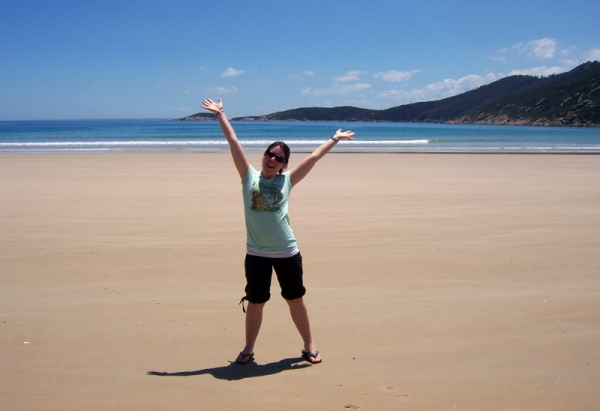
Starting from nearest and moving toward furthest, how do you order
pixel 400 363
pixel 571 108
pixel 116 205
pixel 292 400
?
pixel 292 400
pixel 400 363
pixel 116 205
pixel 571 108

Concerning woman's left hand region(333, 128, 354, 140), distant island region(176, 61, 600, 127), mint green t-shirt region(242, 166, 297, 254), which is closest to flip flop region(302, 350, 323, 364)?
mint green t-shirt region(242, 166, 297, 254)

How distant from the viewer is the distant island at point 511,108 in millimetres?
93750

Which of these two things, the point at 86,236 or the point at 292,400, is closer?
the point at 292,400

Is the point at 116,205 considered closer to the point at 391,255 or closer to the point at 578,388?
the point at 391,255

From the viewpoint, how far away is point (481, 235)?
→ 24.1ft

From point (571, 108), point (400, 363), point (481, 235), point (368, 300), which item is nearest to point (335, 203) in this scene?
point (481, 235)

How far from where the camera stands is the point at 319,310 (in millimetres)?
4566

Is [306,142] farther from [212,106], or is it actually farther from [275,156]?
[275,156]

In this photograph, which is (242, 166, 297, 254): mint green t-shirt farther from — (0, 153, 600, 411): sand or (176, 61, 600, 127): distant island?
(176, 61, 600, 127): distant island

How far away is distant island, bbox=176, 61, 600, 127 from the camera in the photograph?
93750 millimetres

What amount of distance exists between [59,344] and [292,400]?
74.9 inches

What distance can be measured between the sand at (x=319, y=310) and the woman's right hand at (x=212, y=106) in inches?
69.8

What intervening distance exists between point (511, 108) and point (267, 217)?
414ft

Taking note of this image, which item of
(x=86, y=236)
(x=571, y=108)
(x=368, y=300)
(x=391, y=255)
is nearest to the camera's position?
(x=368, y=300)
